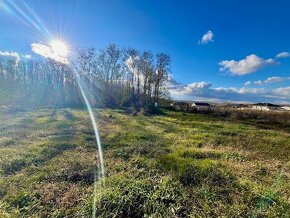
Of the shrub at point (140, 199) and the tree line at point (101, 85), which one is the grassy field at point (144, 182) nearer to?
the shrub at point (140, 199)

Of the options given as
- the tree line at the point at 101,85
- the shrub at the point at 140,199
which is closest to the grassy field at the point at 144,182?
the shrub at the point at 140,199

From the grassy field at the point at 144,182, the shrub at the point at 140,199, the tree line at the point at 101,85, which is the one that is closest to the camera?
the shrub at the point at 140,199

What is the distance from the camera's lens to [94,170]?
9.04m

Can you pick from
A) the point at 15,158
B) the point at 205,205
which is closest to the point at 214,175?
the point at 205,205

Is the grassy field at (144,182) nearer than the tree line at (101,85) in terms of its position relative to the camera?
Yes

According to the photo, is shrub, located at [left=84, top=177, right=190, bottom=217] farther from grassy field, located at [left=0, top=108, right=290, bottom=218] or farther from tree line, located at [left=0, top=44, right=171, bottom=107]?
tree line, located at [left=0, top=44, right=171, bottom=107]

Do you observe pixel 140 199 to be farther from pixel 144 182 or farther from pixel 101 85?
pixel 101 85

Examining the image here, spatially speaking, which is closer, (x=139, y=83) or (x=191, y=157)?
(x=191, y=157)

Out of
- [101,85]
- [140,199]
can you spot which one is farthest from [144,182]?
[101,85]

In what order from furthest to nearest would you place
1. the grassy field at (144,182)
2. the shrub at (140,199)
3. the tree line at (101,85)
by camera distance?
the tree line at (101,85) < the grassy field at (144,182) < the shrub at (140,199)

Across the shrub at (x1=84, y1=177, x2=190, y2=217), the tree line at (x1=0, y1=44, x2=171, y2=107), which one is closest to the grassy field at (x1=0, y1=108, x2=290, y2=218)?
the shrub at (x1=84, y1=177, x2=190, y2=217)

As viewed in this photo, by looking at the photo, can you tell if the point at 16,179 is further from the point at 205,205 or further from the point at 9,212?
the point at 205,205

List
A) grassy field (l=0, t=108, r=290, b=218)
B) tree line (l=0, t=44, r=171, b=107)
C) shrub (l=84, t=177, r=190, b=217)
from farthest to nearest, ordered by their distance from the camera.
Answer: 1. tree line (l=0, t=44, r=171, b=107)
2. grassy field (l=0, t=108, r=290, b=218)
3. shrub (l=84, t=177, r=190, b=217)

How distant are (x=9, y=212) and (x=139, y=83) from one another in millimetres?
65992
